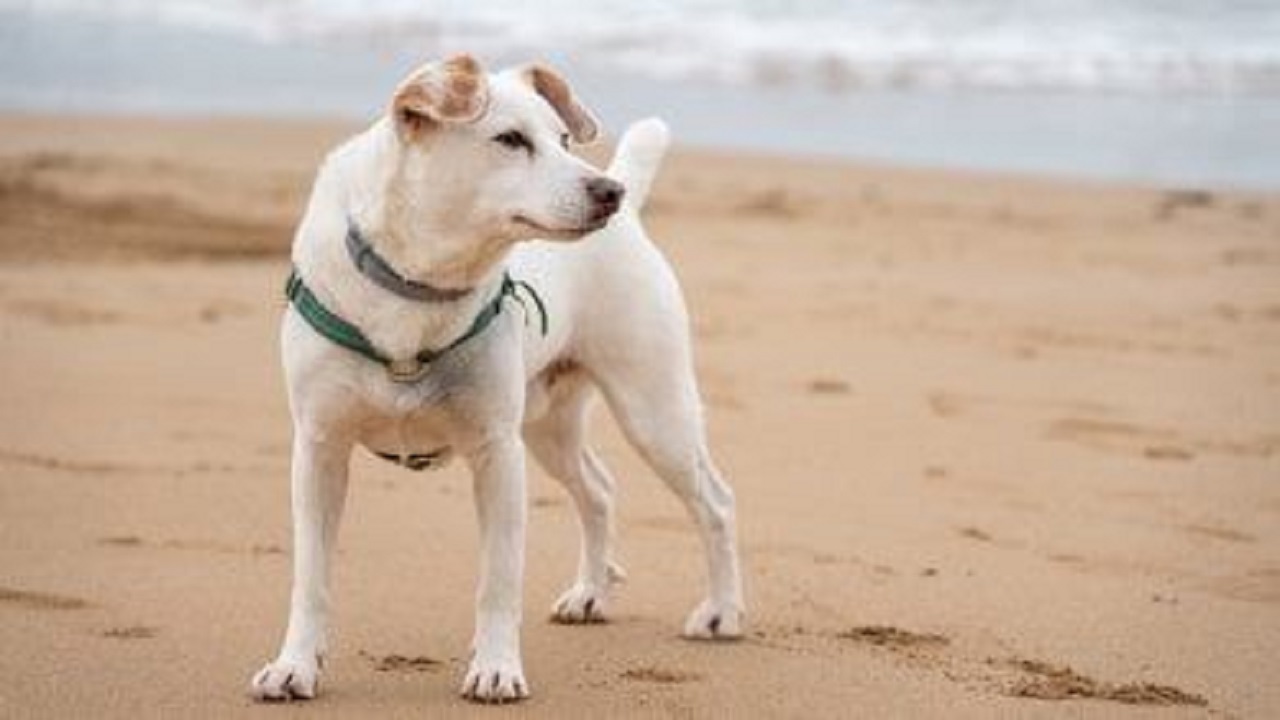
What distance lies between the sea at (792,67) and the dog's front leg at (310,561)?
11576 millimetres

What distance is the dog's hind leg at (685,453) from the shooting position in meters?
4.89

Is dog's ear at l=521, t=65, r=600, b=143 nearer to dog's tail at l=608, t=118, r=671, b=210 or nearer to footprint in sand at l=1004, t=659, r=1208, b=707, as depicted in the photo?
dog's tail at l=608, t=118, r=671, b=210

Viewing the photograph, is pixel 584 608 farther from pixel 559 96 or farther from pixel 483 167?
pixel 483 167

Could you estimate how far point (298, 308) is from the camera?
4086 millimetres

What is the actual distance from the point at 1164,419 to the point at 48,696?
4742mm

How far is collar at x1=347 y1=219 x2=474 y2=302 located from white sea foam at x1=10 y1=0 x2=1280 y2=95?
1663 centimetres

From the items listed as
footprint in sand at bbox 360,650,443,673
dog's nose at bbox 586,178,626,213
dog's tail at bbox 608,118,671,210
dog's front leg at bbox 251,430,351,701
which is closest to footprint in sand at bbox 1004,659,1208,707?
footprint in sand at bbox 360,650,443,673

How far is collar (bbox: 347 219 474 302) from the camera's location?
404cm

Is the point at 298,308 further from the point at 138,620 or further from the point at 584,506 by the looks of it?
the point at 584,506

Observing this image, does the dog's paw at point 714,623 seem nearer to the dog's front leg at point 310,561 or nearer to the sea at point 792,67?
the dog's front leg at point 310,561

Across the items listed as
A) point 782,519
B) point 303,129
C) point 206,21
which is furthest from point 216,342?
point 206,21

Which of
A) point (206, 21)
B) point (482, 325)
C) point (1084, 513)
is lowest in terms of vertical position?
point (206, 21)

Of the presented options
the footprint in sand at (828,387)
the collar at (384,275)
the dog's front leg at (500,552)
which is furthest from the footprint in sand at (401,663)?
the footprint in sand at (828,387)

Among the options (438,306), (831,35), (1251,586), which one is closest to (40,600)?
(438,306)
